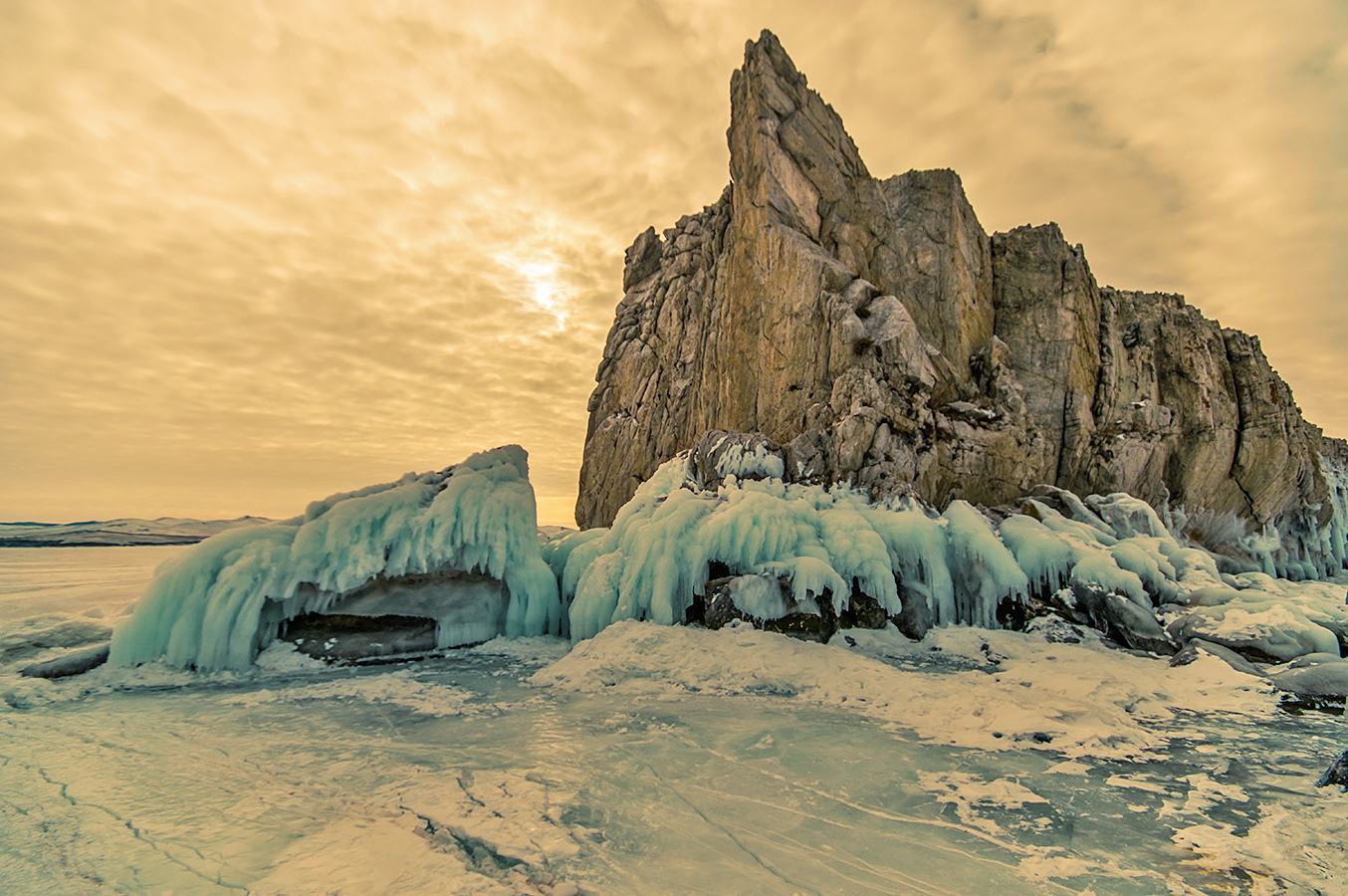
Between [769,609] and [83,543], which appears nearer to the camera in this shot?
[769,609]

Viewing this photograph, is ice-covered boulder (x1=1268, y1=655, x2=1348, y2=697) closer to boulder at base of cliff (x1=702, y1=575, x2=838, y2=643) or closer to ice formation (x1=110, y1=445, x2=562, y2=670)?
boulder at base of cliff (x1=702, y1=575, x2=838, y2=643)

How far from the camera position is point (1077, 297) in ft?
70.9

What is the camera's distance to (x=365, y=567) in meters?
9.95

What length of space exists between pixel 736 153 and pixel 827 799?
22.4 meters

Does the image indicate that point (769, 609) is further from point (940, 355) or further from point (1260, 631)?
point (940, 355)

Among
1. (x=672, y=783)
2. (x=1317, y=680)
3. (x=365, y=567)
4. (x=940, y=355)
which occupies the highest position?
(x=940, y=355)

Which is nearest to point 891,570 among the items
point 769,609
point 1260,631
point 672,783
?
point 769,609

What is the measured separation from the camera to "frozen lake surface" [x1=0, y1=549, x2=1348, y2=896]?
3547 millimetres

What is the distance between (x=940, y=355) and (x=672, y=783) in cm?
1638

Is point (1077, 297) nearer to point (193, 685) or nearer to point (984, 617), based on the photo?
point (984, 617)

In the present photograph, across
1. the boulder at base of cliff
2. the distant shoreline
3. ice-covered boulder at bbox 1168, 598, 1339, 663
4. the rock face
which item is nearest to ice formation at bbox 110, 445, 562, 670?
the boulder at base of cliff

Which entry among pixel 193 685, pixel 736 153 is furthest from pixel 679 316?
pixel 193 685

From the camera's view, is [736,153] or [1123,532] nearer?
[1123,532]

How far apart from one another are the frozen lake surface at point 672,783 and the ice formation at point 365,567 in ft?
2.31
